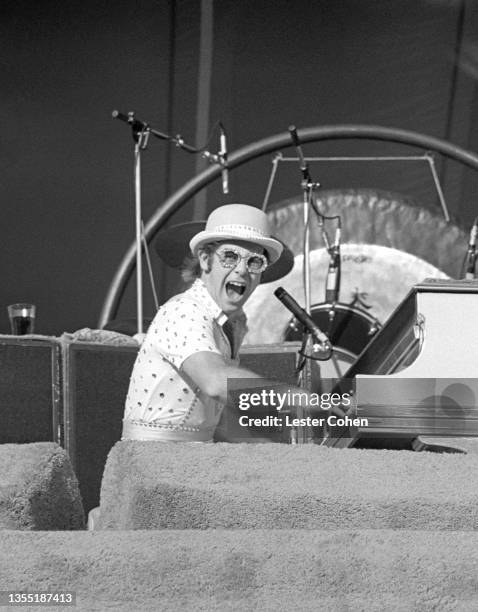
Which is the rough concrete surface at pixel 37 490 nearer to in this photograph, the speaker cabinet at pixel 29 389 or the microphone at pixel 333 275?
the speaker cabinet at pixel 29 389

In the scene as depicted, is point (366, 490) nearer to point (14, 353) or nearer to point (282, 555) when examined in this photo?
point (282, 555)

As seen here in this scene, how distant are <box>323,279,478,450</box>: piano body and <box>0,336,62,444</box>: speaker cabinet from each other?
2.73 ft

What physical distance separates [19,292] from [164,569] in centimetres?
420

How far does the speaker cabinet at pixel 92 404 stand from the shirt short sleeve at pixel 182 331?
2.31 ft

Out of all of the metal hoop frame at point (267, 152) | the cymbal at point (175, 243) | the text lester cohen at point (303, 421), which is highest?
the metal hoop frame at point (267, 152)

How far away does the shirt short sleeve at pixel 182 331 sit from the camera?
1.81 m

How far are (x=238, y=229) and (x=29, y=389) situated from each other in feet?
2.73

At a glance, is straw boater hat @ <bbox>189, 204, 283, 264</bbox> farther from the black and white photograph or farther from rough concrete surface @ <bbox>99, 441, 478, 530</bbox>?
rough concrete surface @ <bbox>99, 441, 478, 530</bbox>

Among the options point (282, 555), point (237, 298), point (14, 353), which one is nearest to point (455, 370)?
point (237, 298)

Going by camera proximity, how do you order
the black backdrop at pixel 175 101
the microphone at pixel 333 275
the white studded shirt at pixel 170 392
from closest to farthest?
1. the white studded shirt at pixel 170 392
2. the microphone at pixel 333 275
3. the black backdrop at pixel 175 101

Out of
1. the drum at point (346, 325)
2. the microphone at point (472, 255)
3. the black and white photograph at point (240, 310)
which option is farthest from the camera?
the drum at point (346, 325)

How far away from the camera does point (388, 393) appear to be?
1274mm

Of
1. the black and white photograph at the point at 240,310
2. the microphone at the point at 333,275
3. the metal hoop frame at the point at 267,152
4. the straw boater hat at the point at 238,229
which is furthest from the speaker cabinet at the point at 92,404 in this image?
the metal hoop frame at the point at 267,152

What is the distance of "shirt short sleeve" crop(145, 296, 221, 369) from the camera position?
1807 millimetres
